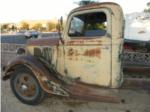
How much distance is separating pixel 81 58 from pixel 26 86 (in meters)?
1.36

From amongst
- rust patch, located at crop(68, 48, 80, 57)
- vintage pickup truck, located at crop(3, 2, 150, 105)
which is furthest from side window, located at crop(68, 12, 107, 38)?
rust patch, located at crop(68, 48, 80, 57)

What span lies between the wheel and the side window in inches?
47.3

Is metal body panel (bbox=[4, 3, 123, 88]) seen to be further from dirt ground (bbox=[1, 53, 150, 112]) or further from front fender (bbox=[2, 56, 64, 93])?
dirt ground (bbox=[1, 53, 150, 112])

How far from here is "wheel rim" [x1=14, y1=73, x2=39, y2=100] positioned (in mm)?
5515

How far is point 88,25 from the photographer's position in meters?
5.68

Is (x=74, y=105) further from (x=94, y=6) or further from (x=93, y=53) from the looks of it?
(x=94, y=6)

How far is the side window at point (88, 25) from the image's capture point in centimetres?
524

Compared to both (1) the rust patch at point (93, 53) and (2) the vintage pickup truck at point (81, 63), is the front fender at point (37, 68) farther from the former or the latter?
(1) the rust patch at point (93, 53)

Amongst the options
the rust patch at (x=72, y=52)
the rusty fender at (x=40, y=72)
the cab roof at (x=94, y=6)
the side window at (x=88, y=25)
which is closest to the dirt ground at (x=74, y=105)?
the rusty fender at (x=40, y=72)

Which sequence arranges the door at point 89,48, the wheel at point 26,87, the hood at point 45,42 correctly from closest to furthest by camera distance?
the door at point 89,48
the wheel at point 26,87
the hood at point 45,42

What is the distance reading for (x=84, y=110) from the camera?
17.4 feet

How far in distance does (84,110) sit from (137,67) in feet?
5.39

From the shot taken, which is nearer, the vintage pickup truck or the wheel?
the vintage pickup truck

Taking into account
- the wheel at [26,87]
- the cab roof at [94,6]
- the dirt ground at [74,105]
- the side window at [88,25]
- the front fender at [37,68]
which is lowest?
the dirt ground at [74,105]
